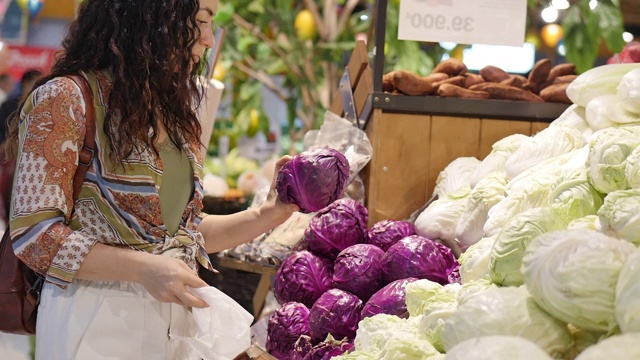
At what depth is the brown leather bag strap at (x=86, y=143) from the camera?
2014 millimetres

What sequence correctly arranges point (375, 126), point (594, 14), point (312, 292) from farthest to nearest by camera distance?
1. point (594, 14)
2. point (375, 126)
3. point (312, 292)

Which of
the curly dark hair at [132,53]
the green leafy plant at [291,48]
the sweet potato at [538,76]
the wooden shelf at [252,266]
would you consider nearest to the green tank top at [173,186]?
the curly dark hair at [132,53]

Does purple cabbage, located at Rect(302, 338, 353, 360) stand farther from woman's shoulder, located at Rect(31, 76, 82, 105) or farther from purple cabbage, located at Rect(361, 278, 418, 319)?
woman's shoulder, located at Rect(31, 76, 82, 105)

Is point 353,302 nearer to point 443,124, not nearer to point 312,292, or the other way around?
point 312,292

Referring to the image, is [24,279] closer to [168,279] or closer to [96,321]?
[96,321]

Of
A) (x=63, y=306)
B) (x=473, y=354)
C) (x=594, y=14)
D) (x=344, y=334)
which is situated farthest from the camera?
(x=594, y=14)

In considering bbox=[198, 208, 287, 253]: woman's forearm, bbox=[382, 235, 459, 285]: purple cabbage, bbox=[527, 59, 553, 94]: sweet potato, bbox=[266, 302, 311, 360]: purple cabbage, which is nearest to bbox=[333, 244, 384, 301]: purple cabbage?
bbox=[382, 235, 459, 285]: purple cabbage

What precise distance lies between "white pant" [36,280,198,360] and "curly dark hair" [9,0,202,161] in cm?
35

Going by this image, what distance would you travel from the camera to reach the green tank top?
2205 millimetres

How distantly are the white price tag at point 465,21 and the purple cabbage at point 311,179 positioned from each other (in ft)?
2.37

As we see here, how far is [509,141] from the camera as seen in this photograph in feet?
9.20

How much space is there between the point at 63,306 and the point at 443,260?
1.14 m

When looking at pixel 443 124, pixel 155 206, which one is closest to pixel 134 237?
pixel 155 206

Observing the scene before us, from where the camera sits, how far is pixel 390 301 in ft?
7.68
